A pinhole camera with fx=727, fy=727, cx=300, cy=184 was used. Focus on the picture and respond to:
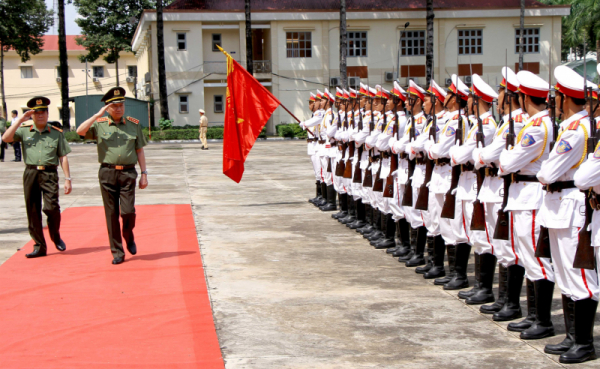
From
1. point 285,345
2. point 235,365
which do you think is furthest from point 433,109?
point 235,365

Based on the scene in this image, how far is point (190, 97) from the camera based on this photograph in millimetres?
46125

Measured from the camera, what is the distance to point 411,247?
8.33 meters

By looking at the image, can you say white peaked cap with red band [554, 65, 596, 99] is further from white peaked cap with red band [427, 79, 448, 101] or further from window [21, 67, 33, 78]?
window [21, 67, 33, 78]

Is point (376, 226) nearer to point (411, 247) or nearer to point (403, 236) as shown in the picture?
point (403, 236)

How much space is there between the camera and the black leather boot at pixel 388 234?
8906 mm

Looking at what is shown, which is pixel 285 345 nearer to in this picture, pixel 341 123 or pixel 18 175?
pixel 341 123

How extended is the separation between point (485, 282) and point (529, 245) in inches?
46.4

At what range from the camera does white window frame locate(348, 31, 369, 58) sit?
46.7 meters

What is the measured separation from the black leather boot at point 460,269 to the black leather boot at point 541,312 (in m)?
1.52

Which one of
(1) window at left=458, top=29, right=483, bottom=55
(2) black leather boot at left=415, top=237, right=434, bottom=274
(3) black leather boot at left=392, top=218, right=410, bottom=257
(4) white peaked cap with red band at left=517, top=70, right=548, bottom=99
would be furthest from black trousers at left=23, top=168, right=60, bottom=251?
(1) window at left=458, top=29, right=483, bottom=55

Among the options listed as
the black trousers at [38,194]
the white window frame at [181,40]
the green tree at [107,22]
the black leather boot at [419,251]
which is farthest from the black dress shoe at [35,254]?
the green tree at [107,22]

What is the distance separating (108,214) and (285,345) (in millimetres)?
3539

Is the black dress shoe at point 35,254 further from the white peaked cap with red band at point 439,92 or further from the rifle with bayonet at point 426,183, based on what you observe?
the white peaked cap with red band at point 439,92

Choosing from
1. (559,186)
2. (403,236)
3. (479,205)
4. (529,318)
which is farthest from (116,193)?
(559,186)
